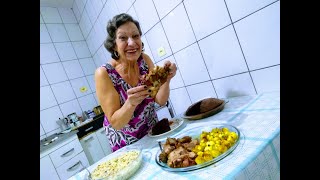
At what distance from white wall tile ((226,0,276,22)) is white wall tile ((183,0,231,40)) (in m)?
0.04

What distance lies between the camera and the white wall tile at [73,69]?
3.41 metres

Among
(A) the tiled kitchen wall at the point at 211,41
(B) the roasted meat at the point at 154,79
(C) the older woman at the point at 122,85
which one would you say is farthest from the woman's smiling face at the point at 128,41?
(A) the tiled kitchen wall at the point at 211,41

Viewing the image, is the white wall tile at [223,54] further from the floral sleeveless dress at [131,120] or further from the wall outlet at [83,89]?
the wall outlet at [83,89]

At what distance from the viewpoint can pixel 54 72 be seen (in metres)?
3.26

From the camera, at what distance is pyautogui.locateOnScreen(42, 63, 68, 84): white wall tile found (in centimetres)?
320

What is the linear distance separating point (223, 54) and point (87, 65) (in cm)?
283

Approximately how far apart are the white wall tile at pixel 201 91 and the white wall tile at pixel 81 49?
2.50m

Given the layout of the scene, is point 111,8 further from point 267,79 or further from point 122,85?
point 267,79

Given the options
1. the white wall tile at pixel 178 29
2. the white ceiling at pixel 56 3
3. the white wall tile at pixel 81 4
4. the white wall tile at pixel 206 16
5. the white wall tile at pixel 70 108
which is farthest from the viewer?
the white wall tile at pixel 70 108

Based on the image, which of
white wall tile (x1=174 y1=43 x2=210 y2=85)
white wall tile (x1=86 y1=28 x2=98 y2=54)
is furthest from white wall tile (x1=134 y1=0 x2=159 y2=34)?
white wall tile (x1=86 y1=28 x2=98 y2=54)

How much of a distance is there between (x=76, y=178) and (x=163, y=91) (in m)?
0.71

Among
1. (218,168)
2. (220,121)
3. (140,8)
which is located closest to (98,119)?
(140,8)

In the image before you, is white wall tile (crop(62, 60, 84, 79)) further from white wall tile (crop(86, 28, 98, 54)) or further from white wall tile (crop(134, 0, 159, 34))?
white wall tile (crop(134, 0, 159, 34))
